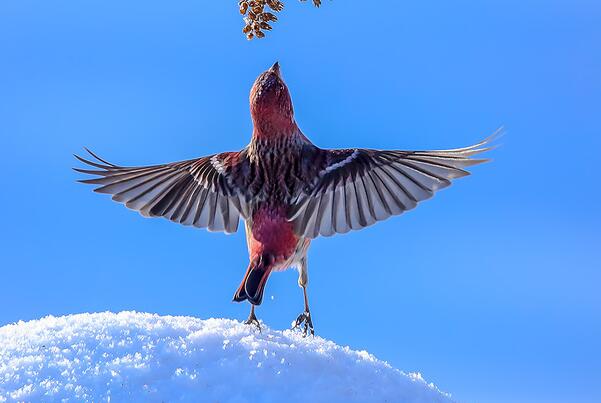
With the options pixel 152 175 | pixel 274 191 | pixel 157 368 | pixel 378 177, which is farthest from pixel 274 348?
pixel 152 175

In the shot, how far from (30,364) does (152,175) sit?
1.92 m

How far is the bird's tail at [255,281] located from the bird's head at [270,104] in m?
0.96

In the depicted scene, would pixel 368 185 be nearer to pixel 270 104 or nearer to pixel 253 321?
pixel 270 104

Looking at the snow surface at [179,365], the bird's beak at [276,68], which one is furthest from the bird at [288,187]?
the snow surface at [179,365]

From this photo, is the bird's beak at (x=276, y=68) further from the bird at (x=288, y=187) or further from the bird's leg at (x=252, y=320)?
the bird's leg at (x=252, y=320)

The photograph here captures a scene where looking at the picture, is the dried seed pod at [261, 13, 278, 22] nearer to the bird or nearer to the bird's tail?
the bird

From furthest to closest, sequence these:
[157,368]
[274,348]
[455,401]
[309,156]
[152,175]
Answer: [152,175], [309,156], [455,401], [274,348], [157,368]

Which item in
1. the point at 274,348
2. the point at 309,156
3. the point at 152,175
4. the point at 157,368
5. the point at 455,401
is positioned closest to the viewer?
the point at 157,368

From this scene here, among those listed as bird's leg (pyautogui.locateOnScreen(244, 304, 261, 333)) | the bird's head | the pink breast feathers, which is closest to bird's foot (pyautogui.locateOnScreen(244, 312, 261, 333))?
bird's leg (pyautogui.locateOnScreen(244, 304, 261, 333))

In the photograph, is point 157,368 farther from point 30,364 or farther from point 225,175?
point 225,175

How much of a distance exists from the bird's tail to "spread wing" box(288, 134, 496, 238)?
330mm

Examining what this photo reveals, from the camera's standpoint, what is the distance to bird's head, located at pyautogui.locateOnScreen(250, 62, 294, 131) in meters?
5.40

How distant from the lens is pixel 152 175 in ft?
19.3

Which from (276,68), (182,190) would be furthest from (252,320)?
(276,68)
